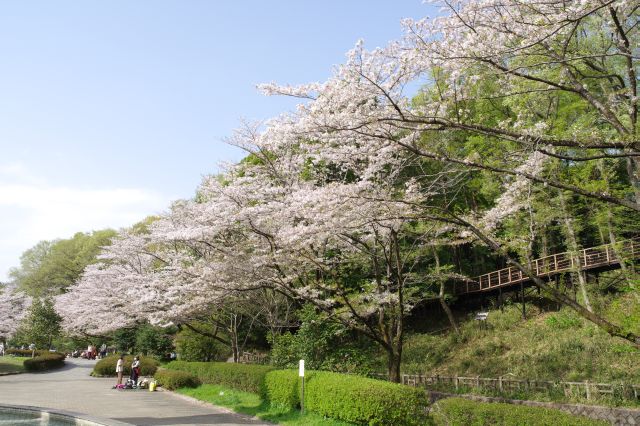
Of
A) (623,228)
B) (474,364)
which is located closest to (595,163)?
(623,228)

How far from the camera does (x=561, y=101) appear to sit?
1958cm

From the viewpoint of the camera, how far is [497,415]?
27.7 feet

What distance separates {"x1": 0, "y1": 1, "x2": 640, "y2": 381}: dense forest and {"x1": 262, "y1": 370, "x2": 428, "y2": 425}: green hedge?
6.44ft

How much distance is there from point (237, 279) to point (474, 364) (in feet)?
36.5

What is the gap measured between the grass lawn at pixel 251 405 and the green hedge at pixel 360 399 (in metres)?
0.28

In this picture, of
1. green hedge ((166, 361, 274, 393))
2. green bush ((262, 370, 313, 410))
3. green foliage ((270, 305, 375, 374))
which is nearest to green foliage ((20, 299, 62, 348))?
green hedge ((166, 361, 274, 393))

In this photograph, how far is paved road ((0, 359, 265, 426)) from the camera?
12828 millimetres

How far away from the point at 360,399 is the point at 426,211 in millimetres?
4319

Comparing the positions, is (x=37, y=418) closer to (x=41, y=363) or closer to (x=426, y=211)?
(x=426, y=211)

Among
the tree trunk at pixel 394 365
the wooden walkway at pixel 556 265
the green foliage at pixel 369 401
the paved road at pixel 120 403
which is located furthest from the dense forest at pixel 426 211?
the paved road at pixel 120 403

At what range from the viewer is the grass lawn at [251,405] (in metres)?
11.7

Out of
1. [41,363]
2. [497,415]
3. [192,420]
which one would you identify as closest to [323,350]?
[192,420]

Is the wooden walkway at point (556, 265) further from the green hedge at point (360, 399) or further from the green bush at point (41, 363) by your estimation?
the green bush at point (41, 363)

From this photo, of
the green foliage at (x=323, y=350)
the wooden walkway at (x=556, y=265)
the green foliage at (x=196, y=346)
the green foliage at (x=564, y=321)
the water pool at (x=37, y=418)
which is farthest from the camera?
the green foliage at (x=196, y=346)
